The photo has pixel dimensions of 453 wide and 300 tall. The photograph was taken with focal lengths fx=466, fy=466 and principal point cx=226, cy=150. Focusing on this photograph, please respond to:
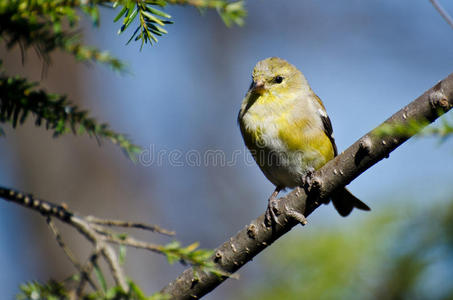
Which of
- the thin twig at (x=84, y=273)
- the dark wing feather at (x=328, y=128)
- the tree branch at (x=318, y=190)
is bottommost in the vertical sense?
the tree branch at (x=318, y=190)

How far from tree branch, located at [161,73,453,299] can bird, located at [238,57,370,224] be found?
1342mm

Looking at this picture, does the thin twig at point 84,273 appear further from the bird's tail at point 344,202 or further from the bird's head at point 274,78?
the bird's tail at point 344,202

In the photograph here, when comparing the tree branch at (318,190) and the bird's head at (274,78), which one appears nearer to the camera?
the tree branch at (318,190)

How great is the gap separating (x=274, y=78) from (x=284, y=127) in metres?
0.73

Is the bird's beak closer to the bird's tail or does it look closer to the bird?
the bird

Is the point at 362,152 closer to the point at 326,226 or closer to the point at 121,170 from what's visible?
the point at 326,226

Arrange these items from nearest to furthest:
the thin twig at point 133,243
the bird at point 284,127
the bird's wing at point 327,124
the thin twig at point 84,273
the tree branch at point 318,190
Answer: the thin twig at point 84,273 → the thin twig at point 133,243 → the tree branch at point 318,190 → the bird at point 284,127 → the bird's wing at point 327,124

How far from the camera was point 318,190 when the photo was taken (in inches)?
82.2

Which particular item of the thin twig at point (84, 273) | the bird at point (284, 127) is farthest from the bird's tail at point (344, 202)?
the thin twig at point (84, 273)

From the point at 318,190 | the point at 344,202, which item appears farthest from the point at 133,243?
the point at 344,202

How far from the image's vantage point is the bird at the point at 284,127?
378 centimetres

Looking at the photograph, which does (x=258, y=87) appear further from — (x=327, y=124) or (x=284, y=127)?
(x=327, y=124)

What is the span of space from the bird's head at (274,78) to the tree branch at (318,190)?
2.11 metres

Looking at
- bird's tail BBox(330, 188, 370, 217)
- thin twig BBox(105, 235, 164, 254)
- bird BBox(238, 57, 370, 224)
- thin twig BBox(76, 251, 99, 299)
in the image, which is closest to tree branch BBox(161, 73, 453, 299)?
thin twig BBox(105, 235, 164, 254)
